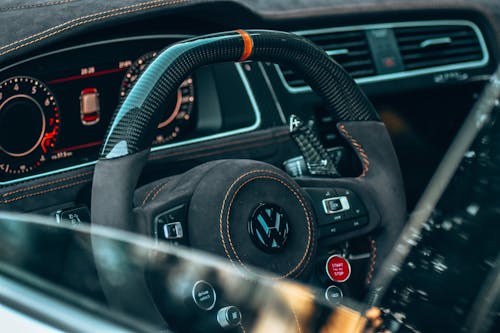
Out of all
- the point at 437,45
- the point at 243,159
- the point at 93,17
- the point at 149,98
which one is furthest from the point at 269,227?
the point at 437,45

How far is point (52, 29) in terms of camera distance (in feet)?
8.23

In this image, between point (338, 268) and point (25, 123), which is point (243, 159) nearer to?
point (338, 268)

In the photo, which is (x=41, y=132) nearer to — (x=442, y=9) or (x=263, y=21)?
(x=263, y=21)

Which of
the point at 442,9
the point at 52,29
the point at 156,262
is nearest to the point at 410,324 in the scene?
the point at 156,262

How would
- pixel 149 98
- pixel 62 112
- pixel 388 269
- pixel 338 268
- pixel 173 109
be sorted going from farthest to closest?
pixel 173 109, pixel 62 112, pixel 338 268, pixel 149 98, pixel 388 269

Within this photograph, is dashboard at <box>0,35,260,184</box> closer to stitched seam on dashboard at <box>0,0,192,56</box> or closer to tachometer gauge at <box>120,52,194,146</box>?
tachometer gauge at <box>120,52,194,146</box>

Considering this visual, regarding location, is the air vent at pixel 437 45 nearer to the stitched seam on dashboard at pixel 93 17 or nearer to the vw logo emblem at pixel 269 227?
the stitched seam on dashboard at pixel 93 17

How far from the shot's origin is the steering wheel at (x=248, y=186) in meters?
1.91

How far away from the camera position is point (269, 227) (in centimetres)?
209

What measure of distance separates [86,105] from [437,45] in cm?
172

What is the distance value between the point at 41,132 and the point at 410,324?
189 centimetres

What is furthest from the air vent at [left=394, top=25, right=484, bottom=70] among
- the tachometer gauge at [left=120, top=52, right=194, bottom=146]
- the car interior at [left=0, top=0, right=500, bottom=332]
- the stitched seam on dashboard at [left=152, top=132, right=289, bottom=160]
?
the tachometer gauge at [left=120, top=52, right=194, bottom=146]

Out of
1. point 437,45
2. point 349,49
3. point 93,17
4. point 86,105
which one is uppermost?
point 437,45

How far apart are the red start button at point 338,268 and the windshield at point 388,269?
3.38 feet
